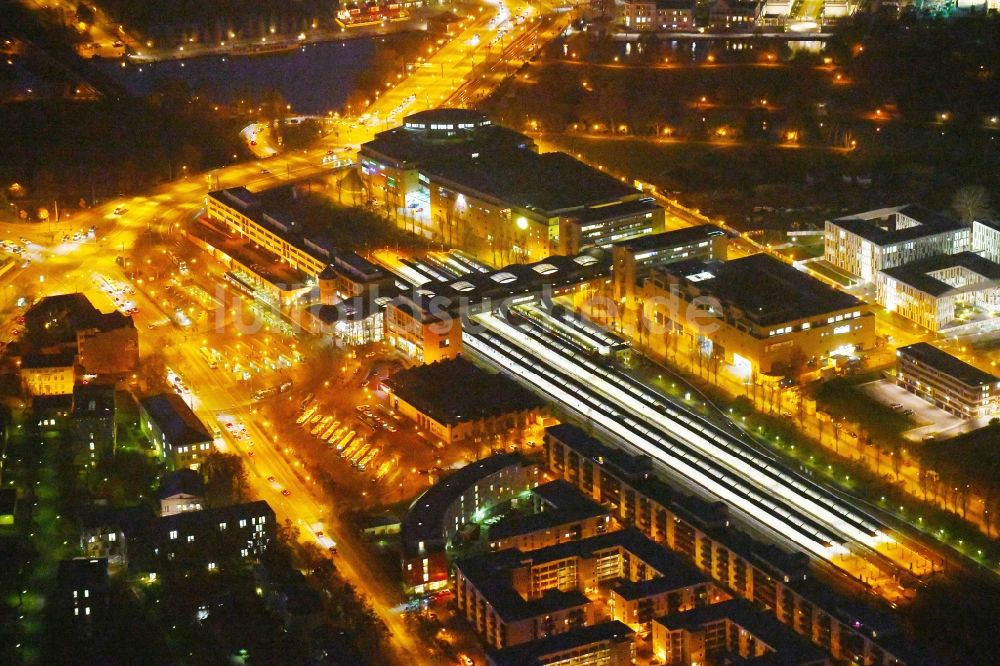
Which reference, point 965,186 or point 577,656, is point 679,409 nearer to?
point 577,656

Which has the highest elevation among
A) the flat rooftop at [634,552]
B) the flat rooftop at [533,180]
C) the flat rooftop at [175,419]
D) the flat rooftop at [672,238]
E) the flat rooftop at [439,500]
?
the flat rooftop at [533,180]

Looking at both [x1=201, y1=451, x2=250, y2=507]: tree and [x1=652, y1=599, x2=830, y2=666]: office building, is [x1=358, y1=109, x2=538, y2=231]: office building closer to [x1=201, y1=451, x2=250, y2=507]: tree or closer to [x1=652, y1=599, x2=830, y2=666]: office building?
[x1=201, y1=451, x2=250, y2=507]: tree

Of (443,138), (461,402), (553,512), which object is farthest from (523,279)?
(553,512)

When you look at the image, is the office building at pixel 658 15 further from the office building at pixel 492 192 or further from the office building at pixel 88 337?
the office building at pixel 88 337

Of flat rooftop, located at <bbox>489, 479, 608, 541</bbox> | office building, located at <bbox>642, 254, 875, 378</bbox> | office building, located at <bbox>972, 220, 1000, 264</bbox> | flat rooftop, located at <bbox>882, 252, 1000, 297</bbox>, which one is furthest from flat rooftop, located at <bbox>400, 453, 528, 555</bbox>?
office building, located at <bbox>972, 220, 1000, 264</bbox>


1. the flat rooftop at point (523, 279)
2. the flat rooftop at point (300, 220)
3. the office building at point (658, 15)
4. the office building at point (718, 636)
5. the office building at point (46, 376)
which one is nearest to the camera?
the office building at point (718, 636)

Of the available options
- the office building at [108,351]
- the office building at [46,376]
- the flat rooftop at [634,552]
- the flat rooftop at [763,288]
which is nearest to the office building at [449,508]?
the flat rooftop at [634,552]

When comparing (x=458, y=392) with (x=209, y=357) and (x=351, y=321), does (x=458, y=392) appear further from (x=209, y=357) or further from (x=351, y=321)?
(x=209, y=357)
